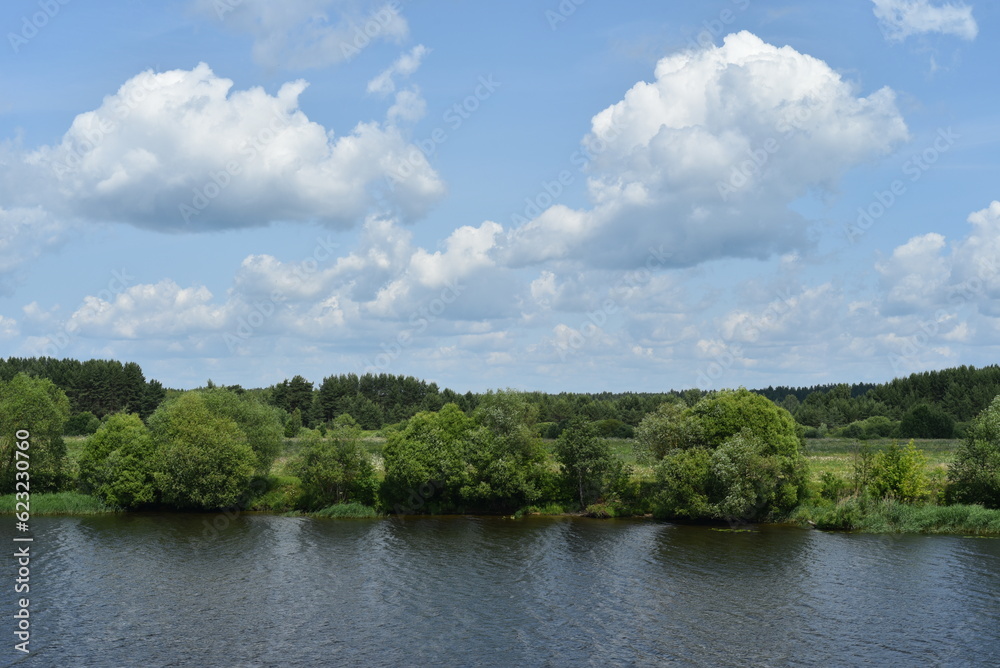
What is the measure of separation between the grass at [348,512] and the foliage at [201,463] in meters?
9.56

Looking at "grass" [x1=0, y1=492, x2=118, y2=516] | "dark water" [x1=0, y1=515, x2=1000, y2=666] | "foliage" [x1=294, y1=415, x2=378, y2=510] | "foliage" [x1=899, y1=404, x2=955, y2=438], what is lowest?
"dark water" [x1=0, y1=515, x2=1000, y2=666]

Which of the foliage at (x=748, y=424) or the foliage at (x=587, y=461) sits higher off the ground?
the foliage at (x=748, y=424)

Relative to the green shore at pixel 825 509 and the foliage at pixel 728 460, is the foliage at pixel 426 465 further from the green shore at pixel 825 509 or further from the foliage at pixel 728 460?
the foliage at pixel 728 460

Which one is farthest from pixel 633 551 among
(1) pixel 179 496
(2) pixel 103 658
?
(1) pixel 179 496

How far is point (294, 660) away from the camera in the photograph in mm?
38312

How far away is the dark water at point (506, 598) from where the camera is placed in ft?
130

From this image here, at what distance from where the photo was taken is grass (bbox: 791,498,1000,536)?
71562 mm

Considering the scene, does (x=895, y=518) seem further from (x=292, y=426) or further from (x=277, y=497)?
(x=292, y=426)

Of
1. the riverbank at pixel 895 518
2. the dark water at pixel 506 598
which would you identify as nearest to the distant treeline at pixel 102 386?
the dark water at pixel 506 598

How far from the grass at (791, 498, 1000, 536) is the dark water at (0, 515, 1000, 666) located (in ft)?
9.49

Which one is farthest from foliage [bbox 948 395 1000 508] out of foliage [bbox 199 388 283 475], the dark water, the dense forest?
foliage [bbox 199 388 283 475]

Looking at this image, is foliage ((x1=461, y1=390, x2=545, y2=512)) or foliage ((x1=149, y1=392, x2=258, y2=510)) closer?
foliage ((x1=149, y1=392, x2=258, y2=510))

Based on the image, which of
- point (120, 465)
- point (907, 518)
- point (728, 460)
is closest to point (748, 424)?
point (728, 460)

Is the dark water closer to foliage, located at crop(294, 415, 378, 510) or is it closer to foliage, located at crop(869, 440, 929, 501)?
foliage, located at crop(869, 440, 929, 501)
